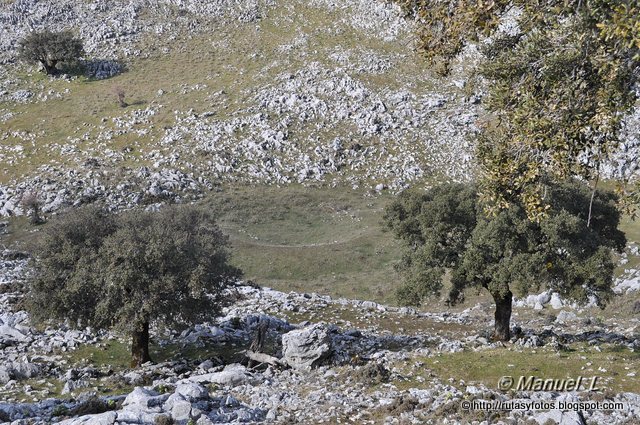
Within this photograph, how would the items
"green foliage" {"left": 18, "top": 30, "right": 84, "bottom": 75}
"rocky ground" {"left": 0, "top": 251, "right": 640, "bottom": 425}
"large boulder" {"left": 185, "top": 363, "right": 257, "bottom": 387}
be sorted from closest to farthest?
"rocky ground" {"left": 0, "top": 251, "right": 640, "bottom": 425} < "large boulder" {"left": 185, "top": 363, "right": 257, "bottom": 387} < "green foliage" {"left": 18, "top": 30, "right": 84, "bottom": 75}

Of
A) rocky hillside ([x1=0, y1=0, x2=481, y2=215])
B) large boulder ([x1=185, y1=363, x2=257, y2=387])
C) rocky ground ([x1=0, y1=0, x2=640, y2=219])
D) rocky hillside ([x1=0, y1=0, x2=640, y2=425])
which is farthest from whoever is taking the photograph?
rocky hillside ([x1=0, y1=0, x2=481, y2=215])

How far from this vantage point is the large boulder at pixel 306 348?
846 inches

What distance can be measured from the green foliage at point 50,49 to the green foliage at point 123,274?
66.7m

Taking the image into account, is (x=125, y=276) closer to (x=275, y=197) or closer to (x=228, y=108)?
(x=275, y=197)

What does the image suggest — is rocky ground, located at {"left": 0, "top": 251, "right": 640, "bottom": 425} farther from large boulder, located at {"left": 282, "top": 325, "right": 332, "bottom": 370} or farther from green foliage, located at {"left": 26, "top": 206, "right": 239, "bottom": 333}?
green foliage, located at {"left": 26, "top": 206, "right": 239, "bottom": 333}

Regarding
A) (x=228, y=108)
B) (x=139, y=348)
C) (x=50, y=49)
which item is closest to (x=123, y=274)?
(x=139, y=348)

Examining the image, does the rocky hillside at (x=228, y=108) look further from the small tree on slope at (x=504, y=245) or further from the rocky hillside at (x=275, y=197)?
the small tree on slope at (x=504, y=245)

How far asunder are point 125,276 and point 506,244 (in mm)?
15334

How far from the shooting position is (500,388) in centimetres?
1725

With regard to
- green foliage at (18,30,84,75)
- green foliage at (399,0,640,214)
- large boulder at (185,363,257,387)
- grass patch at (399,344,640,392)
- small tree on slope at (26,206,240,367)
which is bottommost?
large boulder at (185,363,257,387)

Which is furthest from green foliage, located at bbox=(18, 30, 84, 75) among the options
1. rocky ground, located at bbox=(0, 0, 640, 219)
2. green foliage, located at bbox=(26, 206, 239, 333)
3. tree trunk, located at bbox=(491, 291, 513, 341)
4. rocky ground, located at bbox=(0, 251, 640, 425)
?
tree trunk, located at bbox=(491, 291, 513, 341)

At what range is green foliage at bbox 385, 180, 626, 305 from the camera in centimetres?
2225

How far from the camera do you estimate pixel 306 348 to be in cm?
2169

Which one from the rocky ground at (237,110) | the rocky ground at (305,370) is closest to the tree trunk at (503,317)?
the rocky ground at (305,370)
